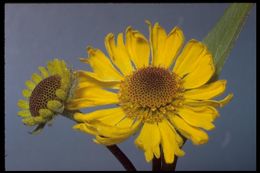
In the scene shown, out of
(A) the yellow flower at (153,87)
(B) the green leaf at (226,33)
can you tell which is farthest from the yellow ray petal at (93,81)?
(B) the green leaf at (226,33)

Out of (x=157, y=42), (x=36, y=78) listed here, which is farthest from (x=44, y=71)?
(x=157, y=42)

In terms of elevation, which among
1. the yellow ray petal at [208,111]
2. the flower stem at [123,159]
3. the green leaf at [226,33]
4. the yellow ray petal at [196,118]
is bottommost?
the flower stem at [123,159]

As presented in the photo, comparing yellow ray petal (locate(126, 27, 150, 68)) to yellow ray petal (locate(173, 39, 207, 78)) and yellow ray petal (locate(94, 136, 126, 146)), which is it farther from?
yellow ray petal (locate(94, 136, 126, 146))

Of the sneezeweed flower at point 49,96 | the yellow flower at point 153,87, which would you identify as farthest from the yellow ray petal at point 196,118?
the sneezeweed flower at point 49,96

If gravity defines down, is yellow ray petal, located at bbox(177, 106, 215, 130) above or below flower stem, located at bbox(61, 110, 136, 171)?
above

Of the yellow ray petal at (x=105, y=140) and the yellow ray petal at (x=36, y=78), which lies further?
the yellow ray petal at (x=36, y=78)

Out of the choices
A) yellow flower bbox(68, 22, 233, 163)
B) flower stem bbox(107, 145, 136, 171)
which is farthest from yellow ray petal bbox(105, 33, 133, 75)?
flower stem bbox(107, 145, 136, 171)

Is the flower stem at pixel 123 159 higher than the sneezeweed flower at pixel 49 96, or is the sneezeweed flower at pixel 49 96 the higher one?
the sneezeweed flower at pixel 49 96

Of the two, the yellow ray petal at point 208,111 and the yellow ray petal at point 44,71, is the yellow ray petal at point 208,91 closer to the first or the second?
the yellow ray petal at point 208,111
